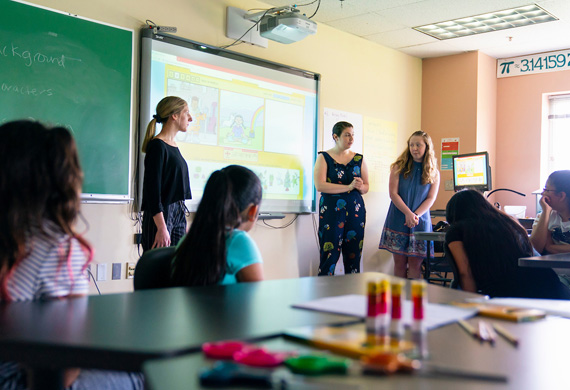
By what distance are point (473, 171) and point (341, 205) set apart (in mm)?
1248

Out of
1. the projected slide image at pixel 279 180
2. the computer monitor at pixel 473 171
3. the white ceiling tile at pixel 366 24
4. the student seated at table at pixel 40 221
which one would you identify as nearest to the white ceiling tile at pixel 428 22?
the white ceiling tile at pixel 366 24

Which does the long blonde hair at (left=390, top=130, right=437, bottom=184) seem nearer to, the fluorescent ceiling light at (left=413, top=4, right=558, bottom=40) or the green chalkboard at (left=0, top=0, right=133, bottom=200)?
the fluorescent ceiling light at (left=413, top=4, right=558, bottom=40)

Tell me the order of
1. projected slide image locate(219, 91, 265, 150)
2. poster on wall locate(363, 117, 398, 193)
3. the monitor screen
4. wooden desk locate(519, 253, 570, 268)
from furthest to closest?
poster on wall locate(363, 117, 398, 193)
projected slide image locate(219, 91, 265, 150)
the monitor screen
wooden desk locate(519, 253, 570, 268)

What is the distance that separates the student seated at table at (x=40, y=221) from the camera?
1097mm

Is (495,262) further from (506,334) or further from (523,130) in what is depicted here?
(523,130)

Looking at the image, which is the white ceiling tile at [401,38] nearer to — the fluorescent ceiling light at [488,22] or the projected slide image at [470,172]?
the fluorescent ceiling light at [488,22]

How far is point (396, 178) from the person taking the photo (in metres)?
4.89

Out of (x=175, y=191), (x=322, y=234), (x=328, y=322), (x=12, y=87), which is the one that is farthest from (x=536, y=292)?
(x=12, y=87)

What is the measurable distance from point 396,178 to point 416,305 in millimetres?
4077

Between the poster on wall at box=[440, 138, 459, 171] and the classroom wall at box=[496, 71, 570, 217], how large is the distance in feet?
1.90

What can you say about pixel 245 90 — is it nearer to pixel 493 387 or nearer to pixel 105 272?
pixel 105 272

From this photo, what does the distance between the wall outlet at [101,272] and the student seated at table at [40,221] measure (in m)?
2.61

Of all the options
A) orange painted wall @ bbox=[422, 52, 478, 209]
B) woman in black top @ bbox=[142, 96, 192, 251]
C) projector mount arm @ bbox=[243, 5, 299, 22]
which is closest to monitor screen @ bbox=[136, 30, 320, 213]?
projector mount arm @ bbox=[243, 5, 299, 22]

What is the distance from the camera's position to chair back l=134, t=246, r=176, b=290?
163 cm
